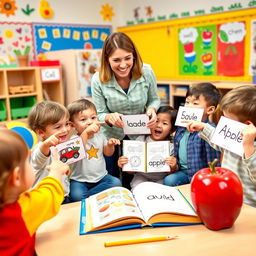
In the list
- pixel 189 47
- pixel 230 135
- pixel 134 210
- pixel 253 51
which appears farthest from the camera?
pixel 189 47

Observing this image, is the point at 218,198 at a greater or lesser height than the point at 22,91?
lesser

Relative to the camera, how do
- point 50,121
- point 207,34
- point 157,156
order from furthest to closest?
point 207,34
point 157,156
point 50,121

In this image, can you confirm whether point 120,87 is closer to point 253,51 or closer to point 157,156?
point 157,156

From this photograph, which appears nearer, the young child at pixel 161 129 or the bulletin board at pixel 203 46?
the young child at pixel 161 129

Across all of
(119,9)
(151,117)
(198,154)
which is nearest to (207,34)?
(119,9)

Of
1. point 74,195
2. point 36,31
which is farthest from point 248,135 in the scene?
point 36,31

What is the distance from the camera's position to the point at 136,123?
2.04 m

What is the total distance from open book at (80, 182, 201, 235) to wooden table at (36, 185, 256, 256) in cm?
3

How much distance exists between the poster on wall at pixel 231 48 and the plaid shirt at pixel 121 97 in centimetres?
225

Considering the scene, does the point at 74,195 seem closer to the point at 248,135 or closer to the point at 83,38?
the point at 248,135

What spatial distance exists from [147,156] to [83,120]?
475mm

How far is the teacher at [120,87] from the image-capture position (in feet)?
6.75

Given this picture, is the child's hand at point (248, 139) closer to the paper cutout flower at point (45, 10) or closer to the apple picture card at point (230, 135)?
the apple picture card at point (230, 135)

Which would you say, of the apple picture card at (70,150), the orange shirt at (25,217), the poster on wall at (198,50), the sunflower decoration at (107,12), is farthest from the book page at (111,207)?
the sunflower decoration at (107,12)
